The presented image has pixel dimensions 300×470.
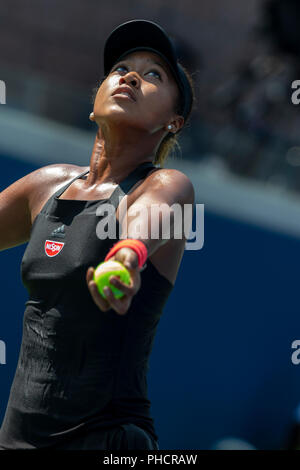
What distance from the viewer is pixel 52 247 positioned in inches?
102

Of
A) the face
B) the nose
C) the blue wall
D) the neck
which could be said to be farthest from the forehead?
the blue wall

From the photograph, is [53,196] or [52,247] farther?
[53,196]

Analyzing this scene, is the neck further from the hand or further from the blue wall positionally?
the blue wall

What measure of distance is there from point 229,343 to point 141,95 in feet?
13.8

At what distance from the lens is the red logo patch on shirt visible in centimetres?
256

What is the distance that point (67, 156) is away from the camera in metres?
6.52

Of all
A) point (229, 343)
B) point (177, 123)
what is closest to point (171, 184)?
point (177, 123)

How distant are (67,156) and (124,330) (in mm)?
4212

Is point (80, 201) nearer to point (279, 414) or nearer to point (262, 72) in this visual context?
point (279, 414)

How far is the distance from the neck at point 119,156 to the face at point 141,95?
0.19ft

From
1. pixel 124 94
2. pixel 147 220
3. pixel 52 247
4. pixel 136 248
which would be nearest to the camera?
pixel 136 248

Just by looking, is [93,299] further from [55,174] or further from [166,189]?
[55,174]

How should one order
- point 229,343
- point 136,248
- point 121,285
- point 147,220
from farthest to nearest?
point 229,343 → point 147,220 → point 136,248 → point 121,285
